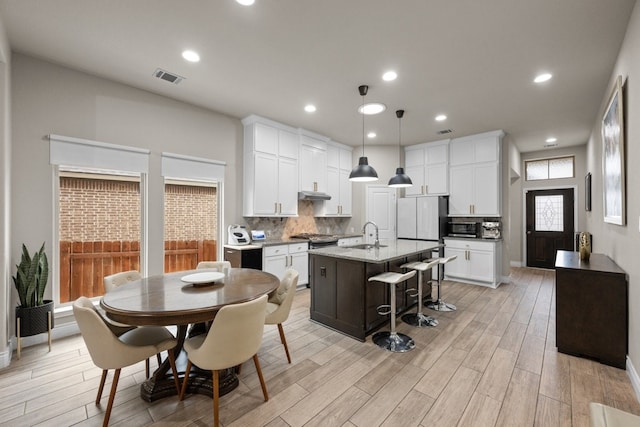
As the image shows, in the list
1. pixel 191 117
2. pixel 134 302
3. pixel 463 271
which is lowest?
pixel 463 271

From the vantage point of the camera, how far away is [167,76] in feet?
11.0

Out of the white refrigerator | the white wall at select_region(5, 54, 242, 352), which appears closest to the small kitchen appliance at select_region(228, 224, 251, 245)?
the white wall at select_region(5, 54, 242, 352)

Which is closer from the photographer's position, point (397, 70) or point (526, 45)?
point (526, 45)

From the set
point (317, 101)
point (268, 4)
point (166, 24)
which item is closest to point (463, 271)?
point (317, 101)

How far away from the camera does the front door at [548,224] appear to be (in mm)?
6773

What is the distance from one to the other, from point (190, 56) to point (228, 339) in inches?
109

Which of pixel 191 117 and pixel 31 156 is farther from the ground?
pixel 191 117

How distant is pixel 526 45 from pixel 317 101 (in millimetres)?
2418

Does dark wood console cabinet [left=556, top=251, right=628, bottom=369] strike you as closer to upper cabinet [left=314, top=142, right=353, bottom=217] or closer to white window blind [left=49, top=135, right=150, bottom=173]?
upper cabinet [left=314, top=142, right=353, bottom=217]

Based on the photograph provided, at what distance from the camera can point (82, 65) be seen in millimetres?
3141

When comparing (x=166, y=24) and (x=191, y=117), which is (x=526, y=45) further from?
(x=191, y=117)

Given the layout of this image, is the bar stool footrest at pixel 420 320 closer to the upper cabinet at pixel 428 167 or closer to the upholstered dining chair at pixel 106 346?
the upholstered dining chair at pixel 106 346

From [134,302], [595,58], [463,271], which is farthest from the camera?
[463,271]

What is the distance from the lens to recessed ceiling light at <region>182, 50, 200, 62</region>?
9.44 ft
